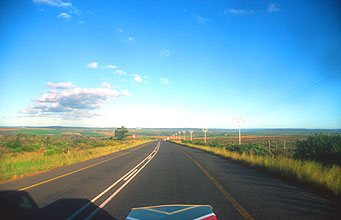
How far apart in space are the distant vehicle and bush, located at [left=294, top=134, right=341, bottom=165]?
13796mm

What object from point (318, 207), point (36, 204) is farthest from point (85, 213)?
point (318, 207)

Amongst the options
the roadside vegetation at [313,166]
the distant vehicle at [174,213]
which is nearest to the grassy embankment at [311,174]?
the roadside vegetation at [313,166]

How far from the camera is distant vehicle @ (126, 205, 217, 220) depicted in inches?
96.5

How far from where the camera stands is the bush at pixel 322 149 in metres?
13.2

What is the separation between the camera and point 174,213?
2.66m

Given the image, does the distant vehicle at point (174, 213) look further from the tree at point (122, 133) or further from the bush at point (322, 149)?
the tree at point (122, 133)

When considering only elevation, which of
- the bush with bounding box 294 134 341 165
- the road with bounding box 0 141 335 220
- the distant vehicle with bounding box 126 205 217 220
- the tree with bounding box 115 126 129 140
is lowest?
the tree with bounding box 115 126 129 140

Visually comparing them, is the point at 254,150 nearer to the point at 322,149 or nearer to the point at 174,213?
the point at 322,149

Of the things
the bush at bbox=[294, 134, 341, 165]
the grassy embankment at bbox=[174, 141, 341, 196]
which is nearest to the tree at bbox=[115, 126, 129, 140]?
the bush at bbox=[294, 134, 341, 165]

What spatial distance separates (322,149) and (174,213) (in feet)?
53.7

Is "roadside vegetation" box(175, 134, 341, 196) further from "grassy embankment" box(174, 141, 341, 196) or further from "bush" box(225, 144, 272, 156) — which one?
"bush" box(225, 144, 272, 156)

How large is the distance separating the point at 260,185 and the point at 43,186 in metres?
8.71

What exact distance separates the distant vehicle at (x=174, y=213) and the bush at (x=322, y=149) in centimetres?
1380

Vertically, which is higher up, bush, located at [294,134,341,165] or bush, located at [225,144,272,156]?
bush, located at [294,134,341,165]
